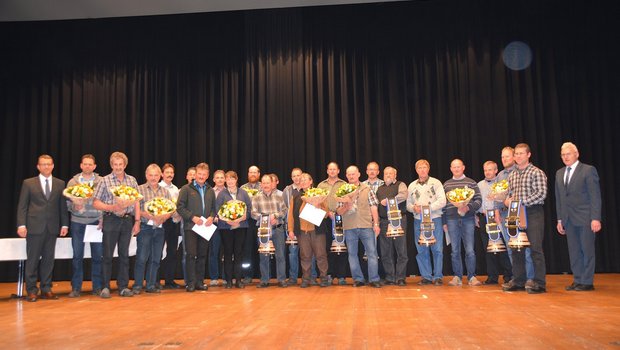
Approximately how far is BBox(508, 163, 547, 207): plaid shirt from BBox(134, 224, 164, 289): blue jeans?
436cm

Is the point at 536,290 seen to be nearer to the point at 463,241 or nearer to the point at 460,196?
the point at 463,241

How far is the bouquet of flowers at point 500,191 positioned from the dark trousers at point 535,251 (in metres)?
0.54

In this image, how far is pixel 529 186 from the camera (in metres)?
5.55

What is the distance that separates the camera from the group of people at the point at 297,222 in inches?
224

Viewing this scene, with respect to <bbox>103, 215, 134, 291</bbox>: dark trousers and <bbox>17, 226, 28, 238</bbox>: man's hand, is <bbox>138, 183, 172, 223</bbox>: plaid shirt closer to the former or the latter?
<bbox>103, 215, 134, 291</bbox>: dark trousers

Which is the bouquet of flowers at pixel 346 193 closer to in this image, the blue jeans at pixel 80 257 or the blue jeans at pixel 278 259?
the blue jeans at pixel 278 259

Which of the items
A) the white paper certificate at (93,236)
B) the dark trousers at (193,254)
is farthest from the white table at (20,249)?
the dark trousers at (193,254)

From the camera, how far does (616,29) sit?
919cm

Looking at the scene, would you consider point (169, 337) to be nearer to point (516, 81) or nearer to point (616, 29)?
point (516, 81)

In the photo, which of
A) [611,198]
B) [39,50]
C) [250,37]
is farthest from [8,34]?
[611,198]

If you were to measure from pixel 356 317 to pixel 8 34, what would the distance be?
9.88 meters

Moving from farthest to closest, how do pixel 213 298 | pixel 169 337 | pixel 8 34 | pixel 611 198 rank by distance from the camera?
pixel 8 34 < pixel 611 198 < pixel 213 298 < pixel 169 337

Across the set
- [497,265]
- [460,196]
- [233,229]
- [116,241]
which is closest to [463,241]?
[497,265]

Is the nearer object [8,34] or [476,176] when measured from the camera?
[476,176]
